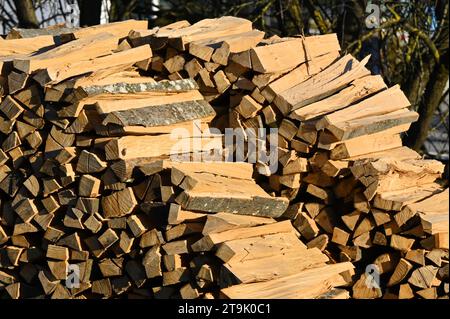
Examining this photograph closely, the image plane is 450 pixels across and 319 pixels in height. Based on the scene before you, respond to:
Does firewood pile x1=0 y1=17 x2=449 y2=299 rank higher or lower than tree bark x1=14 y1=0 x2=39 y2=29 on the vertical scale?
higher

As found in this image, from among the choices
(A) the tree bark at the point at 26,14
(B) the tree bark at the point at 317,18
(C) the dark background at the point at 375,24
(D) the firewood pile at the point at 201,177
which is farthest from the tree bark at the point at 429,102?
(A) the tree bark at the point at 26,14

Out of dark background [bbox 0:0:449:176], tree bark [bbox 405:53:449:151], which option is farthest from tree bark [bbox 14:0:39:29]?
tree bark [bbox 405:53:449:151]

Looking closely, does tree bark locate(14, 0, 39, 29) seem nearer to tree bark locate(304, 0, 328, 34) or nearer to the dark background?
the dark background

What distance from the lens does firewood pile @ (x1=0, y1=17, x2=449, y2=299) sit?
4930 mm

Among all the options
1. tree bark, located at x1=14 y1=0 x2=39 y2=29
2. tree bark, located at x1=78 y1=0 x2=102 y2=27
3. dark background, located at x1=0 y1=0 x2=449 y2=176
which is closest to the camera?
dark background, located at x1=0 y1=0 x2=449 y2=176

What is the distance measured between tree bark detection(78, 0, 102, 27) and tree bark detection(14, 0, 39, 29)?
62 centimetres

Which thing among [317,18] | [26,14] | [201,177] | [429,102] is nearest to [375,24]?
[317,18]

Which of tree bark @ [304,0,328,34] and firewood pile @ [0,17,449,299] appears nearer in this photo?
firewood pile @ [0,17,449,299]

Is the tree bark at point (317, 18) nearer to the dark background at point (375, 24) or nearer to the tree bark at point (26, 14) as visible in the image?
the dark background at point (375, 24)

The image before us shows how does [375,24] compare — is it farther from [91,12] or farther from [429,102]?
[91,12]

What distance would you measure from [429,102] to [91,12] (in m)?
3.52

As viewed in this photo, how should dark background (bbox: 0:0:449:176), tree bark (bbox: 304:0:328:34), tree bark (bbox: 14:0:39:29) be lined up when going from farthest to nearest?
tree bark (bbox: 14:0:39:29), tree bark (bbox: 304:0:328:34), dark background (bbox: 0:0:449:176)
